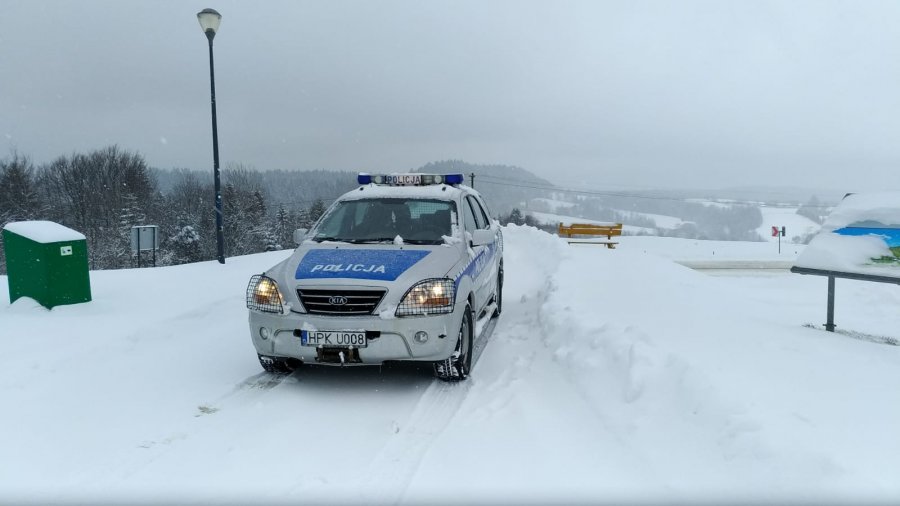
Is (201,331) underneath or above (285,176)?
underneath

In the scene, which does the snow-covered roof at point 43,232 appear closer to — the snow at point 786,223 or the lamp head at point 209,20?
the lamp head at point 209,20

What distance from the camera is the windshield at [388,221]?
232 inches

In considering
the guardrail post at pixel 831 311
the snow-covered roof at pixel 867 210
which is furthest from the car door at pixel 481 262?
the snow-covered roof at pixel 867 210

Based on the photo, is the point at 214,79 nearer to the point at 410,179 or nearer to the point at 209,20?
the point at 209,20

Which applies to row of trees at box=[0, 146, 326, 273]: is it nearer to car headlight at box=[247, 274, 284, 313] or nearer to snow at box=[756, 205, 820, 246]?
car headlight at box=[247, 274, 284, 313]

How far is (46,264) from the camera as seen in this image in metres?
7.25

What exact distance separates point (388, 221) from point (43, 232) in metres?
4.77

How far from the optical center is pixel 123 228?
Result: 46.3 m

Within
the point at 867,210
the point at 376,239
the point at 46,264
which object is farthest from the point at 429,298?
the point at 46,264

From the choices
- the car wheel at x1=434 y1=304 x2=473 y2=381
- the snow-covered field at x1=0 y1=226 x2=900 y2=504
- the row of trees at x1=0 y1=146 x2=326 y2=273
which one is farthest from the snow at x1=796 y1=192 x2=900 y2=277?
the row of trees at x1=0 y1=146 x2=326 y2=273

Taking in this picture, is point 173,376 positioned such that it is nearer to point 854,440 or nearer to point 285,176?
point 854,440

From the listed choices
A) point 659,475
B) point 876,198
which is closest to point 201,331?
point 659,475

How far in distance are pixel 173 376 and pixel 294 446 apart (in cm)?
212

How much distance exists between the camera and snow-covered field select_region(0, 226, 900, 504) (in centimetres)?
326
